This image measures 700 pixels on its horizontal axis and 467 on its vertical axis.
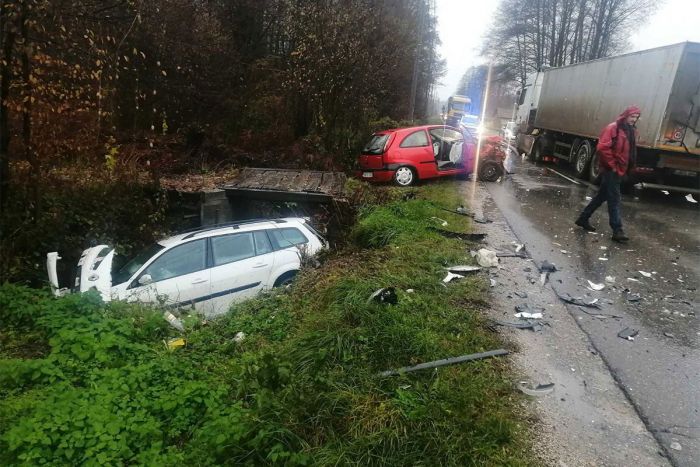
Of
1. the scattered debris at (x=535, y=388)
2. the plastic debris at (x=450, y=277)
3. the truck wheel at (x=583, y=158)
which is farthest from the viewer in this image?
the truck wheel at (x=583, y=158)

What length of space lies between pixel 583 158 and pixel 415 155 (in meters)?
5.83

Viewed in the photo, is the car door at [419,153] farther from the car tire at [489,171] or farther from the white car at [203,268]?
the white car at [203,268]

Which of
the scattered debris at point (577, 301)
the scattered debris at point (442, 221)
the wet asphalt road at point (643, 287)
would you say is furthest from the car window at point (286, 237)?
the scattered debris at point (577, 301)

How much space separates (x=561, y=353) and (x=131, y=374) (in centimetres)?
367

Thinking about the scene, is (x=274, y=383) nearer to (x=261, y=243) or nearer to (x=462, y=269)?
(x=462, y=269)

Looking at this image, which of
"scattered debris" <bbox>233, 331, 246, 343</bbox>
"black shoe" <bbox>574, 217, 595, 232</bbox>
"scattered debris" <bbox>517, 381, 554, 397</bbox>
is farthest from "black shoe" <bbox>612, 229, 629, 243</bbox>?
"scattered debris" <bbox>233, 331, 246, 343</bbox>

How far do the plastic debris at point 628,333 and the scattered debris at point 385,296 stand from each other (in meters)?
2.13

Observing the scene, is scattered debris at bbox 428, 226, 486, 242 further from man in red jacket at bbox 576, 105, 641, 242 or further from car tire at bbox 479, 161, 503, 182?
car tire at bbox 479, 161, 503, 182

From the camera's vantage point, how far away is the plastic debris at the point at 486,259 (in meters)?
5.83

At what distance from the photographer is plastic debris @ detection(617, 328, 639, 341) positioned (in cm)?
420

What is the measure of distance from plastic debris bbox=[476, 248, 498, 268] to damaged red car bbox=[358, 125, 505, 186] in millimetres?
5844

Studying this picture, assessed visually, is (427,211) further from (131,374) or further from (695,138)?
(695,138)

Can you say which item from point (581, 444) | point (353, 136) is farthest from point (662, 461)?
point (353, 136)

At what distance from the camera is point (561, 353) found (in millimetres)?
3893
